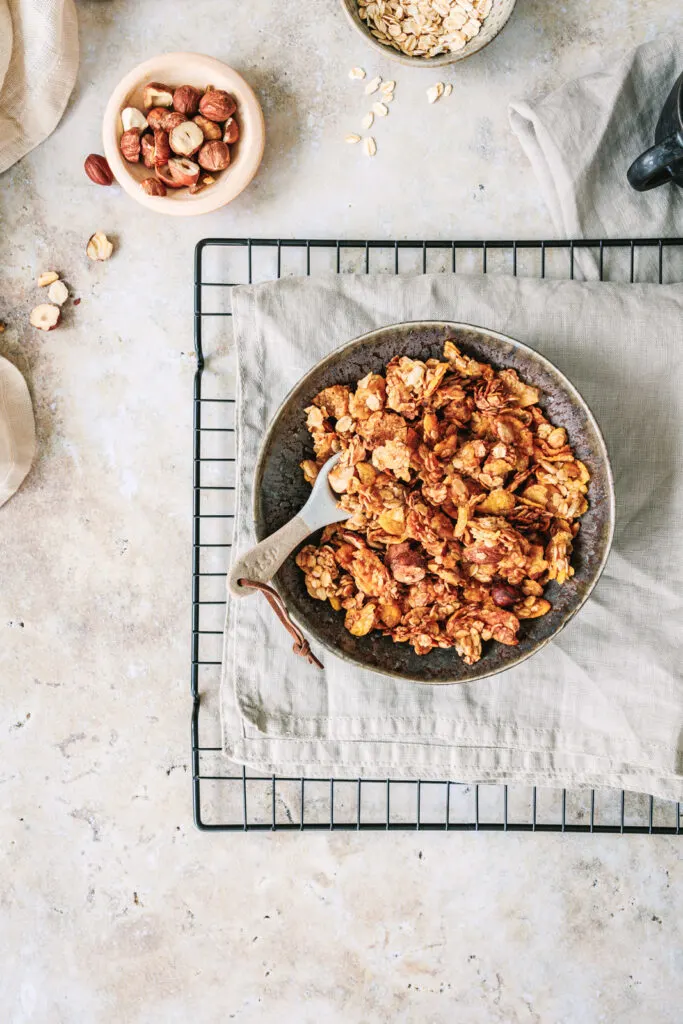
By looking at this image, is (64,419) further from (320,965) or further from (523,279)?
(320,965)

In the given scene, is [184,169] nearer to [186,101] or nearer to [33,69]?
[186,101]

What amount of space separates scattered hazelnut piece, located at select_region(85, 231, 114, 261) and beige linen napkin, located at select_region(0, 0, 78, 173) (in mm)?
187

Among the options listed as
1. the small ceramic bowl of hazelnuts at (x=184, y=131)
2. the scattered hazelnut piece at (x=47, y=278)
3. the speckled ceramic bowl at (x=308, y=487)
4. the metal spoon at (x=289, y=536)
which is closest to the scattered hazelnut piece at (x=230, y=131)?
the small ceramic bowl of hazelnuts at (x=184, y=131)

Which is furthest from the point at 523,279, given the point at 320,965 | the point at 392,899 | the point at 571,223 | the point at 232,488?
the point at 320,965

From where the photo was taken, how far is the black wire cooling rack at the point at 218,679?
1.31 metres

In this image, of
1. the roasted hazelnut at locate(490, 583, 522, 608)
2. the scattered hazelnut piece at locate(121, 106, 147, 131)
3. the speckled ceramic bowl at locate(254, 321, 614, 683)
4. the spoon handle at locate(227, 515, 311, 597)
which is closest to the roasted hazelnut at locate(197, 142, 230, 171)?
the scattered hazelnut piece at locate(121, 106, 147, 131)

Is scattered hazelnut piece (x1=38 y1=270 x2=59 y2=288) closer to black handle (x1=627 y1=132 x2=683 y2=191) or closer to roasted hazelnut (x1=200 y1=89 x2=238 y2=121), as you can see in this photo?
roasted hazelnut (x1=200 y1=89 x2=238 y2=121)

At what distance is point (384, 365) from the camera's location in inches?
42.1

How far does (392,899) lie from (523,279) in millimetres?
1050

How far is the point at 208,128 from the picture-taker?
1.25 m

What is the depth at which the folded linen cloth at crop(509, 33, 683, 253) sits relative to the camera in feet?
4.13

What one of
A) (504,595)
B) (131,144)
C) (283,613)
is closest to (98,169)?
(131,144)

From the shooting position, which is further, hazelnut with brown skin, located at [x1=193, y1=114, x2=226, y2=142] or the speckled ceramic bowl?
hazelnut with brown skin, located at [x1=193, y1=114, x2=226, y2=142]

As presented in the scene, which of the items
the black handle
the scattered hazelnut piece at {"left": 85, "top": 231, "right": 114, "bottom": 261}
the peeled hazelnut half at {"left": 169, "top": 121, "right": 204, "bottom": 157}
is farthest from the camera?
the scattered hazelnut piece at {"left": 85, "top": 231, "right": 114, "bottom": 261}
